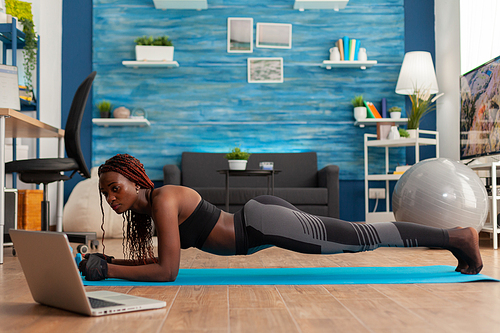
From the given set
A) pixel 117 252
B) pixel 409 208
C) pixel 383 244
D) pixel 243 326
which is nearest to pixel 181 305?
pixel 243 326

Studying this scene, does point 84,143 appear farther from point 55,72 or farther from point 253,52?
point 253,52

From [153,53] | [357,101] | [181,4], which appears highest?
[181,4]

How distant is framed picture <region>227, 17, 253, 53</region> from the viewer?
5383 millimetres

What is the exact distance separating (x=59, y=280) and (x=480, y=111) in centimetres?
396

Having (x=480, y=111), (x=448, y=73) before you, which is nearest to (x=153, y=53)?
(x=448, y=73)

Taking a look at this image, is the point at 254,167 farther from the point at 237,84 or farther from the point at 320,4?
the point at 320,4

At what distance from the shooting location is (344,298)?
157cm

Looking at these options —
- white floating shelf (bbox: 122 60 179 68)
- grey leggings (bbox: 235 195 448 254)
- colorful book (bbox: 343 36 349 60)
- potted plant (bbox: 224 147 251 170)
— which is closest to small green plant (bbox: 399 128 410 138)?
colorful book (bbox: 343 36 349 60)

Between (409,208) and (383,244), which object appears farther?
(409,208)

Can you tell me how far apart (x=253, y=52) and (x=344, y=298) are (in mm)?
4240

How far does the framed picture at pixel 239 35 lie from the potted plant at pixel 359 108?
1354 millimetres

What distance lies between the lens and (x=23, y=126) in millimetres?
2963

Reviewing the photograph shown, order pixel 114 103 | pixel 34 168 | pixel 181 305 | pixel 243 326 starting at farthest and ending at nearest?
pixel 114 103
pixel 34 168
pixel 181 305
pixel 243 326

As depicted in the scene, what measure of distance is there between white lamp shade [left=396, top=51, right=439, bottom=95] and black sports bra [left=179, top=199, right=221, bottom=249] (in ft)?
12.1
